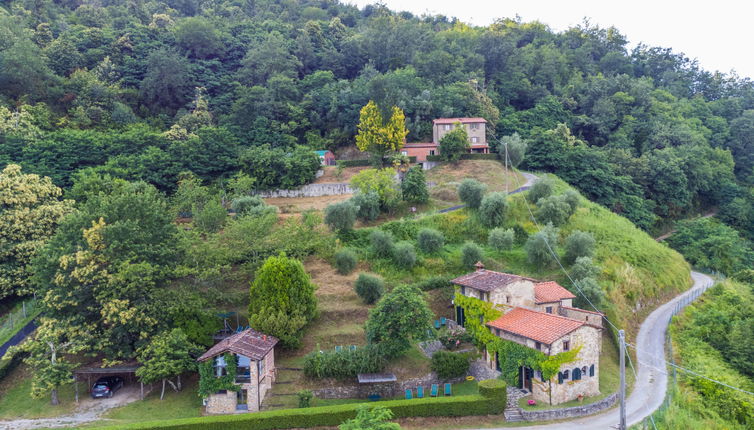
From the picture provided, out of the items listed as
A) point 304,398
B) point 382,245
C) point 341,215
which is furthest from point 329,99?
point 304,398

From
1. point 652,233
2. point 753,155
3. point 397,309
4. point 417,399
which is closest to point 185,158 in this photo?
point 397,309

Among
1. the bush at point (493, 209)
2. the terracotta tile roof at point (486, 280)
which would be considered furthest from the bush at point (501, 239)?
the terracotta tile roof at point (486, 280)

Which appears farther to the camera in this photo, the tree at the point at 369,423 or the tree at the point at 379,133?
the tree at the point at 379,133

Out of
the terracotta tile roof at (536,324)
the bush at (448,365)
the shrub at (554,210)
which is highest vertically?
the shrub at (554,210)

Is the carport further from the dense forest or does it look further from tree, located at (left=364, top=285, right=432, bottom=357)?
the dense forest

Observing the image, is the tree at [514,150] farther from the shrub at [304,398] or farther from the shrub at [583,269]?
the shrub at [304,398]
